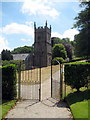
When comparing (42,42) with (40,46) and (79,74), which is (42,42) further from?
(79,74)

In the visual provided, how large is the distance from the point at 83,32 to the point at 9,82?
8.41 meters

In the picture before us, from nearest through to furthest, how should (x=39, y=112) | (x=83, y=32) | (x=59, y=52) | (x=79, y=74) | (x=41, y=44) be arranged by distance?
(x=39, y=112), (x=79, y=74), (x=83, y=32), (x=59, y=52), (x=41, y=44)

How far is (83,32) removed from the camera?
14.3 meters

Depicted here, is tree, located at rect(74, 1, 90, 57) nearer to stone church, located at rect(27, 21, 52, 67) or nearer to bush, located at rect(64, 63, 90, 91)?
bush, located at rect(64, 63, 90, 91)

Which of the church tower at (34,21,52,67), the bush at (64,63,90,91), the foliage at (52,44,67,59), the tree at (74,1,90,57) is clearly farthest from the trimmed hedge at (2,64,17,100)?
the church tower at (34,21,52,67)

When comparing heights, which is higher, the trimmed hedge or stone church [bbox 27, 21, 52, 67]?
stone church [bbox 27, 21, 52, 67]

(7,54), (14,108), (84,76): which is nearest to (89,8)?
(84,76)

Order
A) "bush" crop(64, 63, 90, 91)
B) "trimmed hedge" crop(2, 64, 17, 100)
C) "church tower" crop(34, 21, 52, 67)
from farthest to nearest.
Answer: "church tower" crop(34, 21, 52, 67) → "trimmed hedge" crop(2, 64, 17, 100) → "bush" crop(64, 63, 90, 91)

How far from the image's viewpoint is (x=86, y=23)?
14.3 m

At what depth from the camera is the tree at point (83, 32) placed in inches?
544

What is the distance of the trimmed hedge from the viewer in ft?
35.0

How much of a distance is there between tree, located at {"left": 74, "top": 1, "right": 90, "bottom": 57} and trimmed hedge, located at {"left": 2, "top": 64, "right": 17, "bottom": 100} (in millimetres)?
7010

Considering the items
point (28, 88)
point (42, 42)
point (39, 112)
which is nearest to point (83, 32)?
point (28, 88)

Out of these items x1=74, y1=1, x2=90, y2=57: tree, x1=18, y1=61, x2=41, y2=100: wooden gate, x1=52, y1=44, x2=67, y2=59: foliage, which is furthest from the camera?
x1=52, y1=44, x2=67, y2=59: foliage
